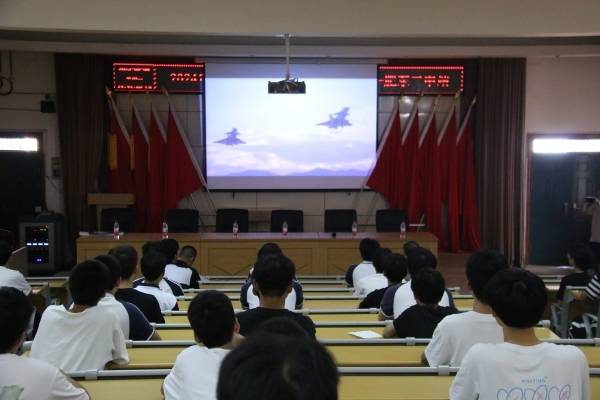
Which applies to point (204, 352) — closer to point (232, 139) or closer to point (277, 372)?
point (277, 372)

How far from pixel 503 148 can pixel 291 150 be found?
299 centimetres

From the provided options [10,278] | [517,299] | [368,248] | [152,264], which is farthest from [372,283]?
[517,299]

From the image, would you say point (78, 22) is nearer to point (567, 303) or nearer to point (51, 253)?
point (51, 253)

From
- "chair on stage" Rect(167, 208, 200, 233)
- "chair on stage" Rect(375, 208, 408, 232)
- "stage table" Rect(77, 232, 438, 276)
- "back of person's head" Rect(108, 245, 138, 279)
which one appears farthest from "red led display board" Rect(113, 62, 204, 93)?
"back of person's head" Rect(108, 245, 138, 279)

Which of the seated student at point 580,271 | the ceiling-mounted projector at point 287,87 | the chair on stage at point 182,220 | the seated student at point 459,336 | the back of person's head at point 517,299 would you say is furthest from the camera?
the chair on stage at point 182,220

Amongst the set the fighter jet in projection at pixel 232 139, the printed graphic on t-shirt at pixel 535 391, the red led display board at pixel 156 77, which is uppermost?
the red led display board at pixel 156 77

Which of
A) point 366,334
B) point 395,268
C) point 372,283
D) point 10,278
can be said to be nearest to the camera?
point 366,334

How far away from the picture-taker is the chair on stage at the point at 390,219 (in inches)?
319

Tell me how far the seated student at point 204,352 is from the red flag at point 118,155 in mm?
6875

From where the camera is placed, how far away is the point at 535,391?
1.76 m

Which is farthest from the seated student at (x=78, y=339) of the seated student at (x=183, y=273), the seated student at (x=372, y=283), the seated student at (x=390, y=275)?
the seated student at (x=183, y=273)

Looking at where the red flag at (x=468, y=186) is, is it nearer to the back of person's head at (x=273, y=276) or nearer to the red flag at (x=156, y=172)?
the red flag at (x=156, y=172)

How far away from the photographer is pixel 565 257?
9.05 m

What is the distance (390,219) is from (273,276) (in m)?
5.60
